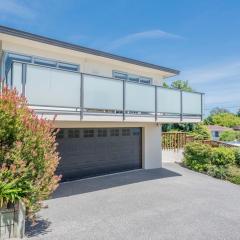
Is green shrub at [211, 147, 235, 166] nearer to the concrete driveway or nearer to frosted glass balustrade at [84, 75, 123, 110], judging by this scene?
the concrete driveway

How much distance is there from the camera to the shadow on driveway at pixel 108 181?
1102 centimetres

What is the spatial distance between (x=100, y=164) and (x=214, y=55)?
1834cm

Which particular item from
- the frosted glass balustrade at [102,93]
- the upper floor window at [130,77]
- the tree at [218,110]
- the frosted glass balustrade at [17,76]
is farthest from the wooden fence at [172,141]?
the tree at [218,110]

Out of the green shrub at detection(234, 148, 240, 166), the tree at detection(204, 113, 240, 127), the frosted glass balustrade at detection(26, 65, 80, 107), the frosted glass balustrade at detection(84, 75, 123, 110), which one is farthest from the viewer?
the tree at detection(204, 113, 240, 127)

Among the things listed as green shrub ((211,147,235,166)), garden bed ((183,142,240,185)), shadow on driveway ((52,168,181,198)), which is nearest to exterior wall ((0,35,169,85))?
garden bed ((183,142,240,185))

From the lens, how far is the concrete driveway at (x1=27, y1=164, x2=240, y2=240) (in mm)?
6992

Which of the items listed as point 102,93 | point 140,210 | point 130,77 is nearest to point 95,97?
point 102,93

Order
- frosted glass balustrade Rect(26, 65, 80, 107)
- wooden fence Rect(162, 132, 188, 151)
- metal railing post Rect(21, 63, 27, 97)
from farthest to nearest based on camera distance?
wooden fence Rect(162, 132, 188, 151)
frosted glass balustrade Rect(26, 65, 80, 107)
metal railing post Rect(21, 63, 27, 97)

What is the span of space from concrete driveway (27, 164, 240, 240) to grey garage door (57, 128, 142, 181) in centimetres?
72

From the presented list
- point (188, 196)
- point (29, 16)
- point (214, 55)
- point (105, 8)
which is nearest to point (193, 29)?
point (105, 8)

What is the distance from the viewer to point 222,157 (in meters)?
15.8

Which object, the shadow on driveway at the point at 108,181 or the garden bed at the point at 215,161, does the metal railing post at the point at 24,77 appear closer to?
the shadow on driveway at the point at 108,181

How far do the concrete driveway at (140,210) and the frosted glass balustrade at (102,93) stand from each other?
3.63 m

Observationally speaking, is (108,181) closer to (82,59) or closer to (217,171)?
(82,59)
